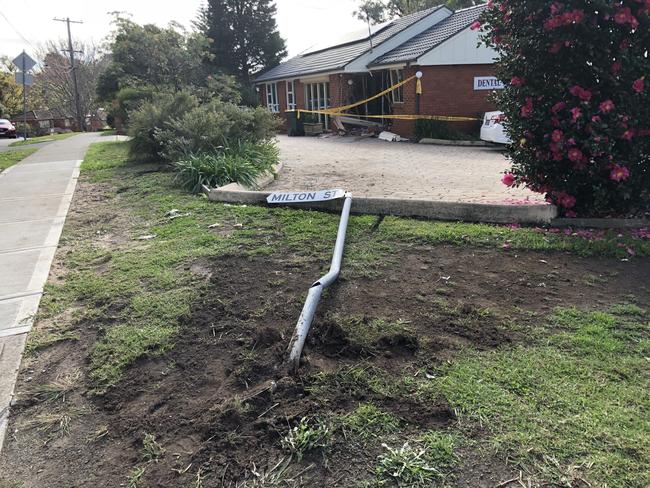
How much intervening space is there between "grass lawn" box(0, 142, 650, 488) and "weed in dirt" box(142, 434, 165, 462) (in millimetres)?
10

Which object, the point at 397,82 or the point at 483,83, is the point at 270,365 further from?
the point at 397,82

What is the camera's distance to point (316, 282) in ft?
12.5

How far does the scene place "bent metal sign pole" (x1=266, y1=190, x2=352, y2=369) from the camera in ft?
10.2

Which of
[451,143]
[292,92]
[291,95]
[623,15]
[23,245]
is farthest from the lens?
[291,95]

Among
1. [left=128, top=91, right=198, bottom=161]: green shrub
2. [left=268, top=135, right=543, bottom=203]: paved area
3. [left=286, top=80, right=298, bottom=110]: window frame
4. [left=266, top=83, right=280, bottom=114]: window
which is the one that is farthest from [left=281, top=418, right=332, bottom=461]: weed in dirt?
[left=266, top=83, right=280, bottom=114]: window

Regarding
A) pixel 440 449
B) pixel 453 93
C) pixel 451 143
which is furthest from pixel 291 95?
pixel 440 449

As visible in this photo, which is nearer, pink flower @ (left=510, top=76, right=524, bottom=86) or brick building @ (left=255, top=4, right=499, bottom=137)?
pink flower @ (left=510, top=76, right=524, bottom=86)

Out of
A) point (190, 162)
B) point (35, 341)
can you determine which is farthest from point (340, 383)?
point (190, 162)

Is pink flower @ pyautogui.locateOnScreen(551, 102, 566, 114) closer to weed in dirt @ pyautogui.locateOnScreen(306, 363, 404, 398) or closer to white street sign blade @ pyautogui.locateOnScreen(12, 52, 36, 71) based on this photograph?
weed in dirt @ pyautogui.locateOnScreen(306, 363, 404, 398)

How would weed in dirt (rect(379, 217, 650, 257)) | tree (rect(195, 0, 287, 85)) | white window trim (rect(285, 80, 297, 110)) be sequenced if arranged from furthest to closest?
1. tree (rect(195, 0, 287, 85))
2. white window trim (rect(285, 80, 297, 110))
3. weed in dirt (rect(379, 217, 650, 257))

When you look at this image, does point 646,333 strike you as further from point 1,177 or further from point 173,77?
point 173,77

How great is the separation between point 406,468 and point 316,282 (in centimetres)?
179

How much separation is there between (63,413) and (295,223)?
3562 mm

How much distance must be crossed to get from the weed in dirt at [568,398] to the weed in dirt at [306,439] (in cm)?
61
